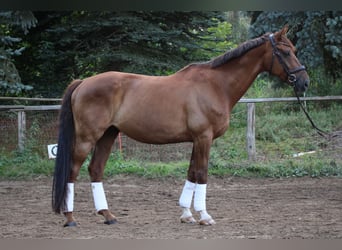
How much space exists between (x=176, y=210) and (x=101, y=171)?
1.09 meters

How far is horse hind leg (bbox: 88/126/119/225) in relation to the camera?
509 centimetres

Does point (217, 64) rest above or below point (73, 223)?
above

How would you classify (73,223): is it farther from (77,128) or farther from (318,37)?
→ (318,37)

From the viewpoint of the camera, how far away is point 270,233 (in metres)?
→ 4.49

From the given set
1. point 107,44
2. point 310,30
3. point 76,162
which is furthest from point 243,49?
point 107,44

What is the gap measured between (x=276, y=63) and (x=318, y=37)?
5417 mm

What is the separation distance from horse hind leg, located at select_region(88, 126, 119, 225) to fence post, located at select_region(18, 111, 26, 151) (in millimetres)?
3646

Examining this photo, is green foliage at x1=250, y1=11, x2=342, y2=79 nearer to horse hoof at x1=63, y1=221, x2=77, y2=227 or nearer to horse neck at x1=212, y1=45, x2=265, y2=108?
horse neck at x1=212, y1=45, x2=265, y2=108

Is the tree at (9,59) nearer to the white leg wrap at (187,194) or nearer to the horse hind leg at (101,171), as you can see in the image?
the horse hind leg at (101,171)

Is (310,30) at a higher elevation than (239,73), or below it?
higher

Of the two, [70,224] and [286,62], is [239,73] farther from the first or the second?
[70,224]

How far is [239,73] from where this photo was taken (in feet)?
17.0

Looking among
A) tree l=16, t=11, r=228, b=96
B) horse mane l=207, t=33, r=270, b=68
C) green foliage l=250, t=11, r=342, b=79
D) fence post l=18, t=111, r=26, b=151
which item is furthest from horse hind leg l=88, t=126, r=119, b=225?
green foliage l=250, t=11, r=342, b=79

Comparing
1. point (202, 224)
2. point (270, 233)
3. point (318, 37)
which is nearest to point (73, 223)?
point (202, 224)
